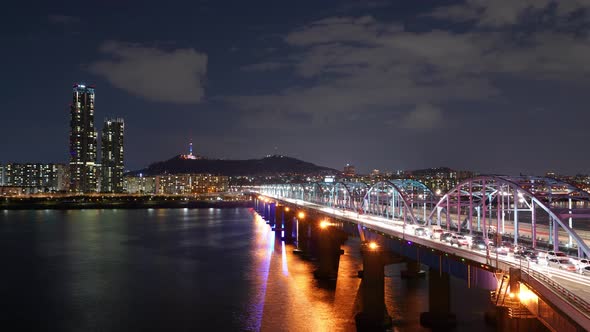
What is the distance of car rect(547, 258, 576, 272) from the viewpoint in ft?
88.8

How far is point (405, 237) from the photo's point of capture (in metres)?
38.7

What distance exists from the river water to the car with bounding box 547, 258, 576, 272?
14.8 m

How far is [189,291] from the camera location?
5966 centimetres

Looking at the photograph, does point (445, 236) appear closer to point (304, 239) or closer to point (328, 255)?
point (328, 255)

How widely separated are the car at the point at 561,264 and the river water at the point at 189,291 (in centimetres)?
1477

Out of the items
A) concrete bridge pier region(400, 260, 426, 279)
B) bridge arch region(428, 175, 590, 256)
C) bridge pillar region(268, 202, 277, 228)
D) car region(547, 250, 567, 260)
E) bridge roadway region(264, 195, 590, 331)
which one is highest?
bridge arch region(428, 175, 590, 256)

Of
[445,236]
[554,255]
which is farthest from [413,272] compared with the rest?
[554,255]

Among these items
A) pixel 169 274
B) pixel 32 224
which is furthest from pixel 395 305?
pixel 32 224

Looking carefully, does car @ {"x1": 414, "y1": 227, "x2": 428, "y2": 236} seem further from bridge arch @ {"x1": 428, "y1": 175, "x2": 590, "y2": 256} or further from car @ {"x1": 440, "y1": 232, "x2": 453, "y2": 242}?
car @ {"x1": 440, "y1": 232, "x2": 453, "y2": 242}

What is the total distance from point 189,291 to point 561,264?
41.4 meters

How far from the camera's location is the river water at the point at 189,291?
152ft

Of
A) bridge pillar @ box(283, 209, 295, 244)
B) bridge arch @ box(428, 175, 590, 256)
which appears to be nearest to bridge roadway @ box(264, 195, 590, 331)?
bridge arch @ box(428, 175, 590, 256)

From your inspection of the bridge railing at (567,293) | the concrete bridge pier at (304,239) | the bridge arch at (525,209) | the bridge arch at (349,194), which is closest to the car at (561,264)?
the bridge arch at (525,209)

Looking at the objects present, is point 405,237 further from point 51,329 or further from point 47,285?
point 47,285
